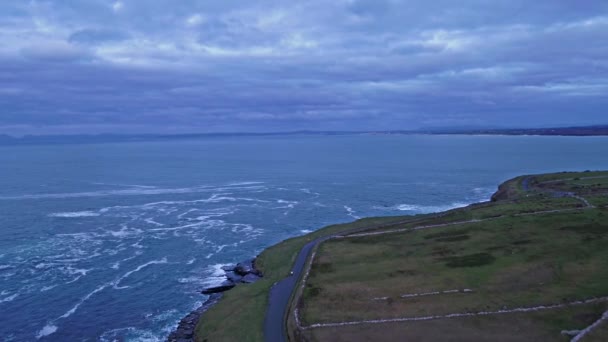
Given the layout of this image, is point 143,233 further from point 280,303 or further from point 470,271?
point 470,271

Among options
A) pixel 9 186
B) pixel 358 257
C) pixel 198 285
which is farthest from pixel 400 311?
pixel 9 186

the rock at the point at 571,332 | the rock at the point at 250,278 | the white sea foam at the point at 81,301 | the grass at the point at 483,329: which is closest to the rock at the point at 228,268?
the rock at the point at 250,278

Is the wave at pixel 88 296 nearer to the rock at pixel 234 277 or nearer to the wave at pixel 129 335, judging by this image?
the wave at pixel 129 335

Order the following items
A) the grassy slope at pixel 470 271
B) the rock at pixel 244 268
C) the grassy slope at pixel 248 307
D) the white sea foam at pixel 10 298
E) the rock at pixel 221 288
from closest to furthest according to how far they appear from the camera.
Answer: the grassy slope at pixel 470 271, the grassy slope at pixel 248 307, the white sea foam at pixel 10 298, the rock at pixel 221 288, the rock at pixel 244 268

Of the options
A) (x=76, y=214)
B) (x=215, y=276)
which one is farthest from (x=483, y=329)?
(x=76, y=214)

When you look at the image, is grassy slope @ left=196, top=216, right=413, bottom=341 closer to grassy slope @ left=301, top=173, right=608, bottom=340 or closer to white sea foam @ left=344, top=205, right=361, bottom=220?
grassy slope @ left=301, top=173, right=608, bottom=340

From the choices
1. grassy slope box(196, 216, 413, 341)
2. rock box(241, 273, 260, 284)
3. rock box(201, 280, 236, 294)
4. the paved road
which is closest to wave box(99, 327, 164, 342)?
grassy slope box(196, 216, 413, 341)
